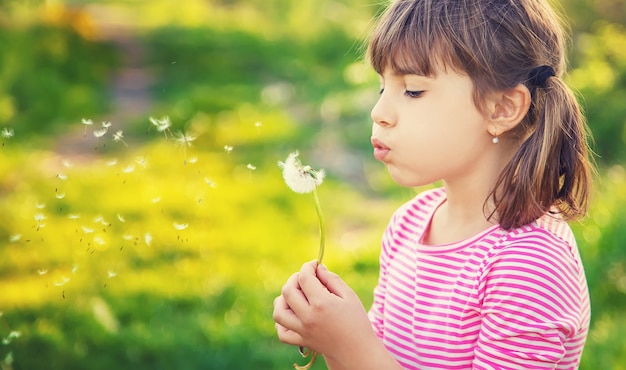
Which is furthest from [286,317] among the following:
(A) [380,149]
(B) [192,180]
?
(B) [192,180]

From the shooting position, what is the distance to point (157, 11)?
7.91m

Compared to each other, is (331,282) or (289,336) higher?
(331,282)

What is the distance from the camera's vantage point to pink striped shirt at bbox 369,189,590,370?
4.90 feet

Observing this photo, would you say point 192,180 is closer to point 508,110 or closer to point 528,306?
point 508,110

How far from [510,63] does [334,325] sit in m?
0.60

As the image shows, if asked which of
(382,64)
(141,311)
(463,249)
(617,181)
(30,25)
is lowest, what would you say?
(30,25)

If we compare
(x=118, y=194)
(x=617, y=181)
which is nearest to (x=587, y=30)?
(x=617, y=181)

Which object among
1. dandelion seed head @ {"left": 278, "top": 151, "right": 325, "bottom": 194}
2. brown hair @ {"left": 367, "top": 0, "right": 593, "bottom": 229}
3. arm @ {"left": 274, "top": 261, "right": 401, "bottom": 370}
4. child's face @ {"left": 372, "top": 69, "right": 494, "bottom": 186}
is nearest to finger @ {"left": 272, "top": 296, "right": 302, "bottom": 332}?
arm @ {"left": 274, "top": 261, "right": 401, "bottom": 370}

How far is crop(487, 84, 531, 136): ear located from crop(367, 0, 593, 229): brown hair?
0.02 metres

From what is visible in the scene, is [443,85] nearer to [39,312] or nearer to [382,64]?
[382,64]

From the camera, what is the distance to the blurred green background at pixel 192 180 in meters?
2.89

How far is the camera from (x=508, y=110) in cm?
164

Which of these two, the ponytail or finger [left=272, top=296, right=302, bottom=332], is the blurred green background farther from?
the ponytail

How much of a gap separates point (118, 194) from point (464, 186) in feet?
9.38
